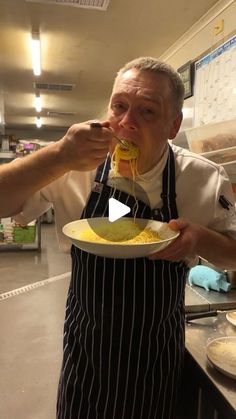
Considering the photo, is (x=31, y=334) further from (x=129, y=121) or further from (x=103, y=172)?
(x=129, y=121)

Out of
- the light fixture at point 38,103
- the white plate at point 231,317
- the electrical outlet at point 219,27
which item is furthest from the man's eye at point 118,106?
the light fixture at point 38,103

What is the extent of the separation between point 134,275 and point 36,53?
4435 millimetres

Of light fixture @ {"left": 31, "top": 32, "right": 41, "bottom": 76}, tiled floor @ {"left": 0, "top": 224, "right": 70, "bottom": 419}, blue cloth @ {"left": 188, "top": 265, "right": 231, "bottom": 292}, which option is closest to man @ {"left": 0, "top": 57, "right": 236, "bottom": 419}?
blue cloth @ {"left": 188, "top": 265, "right": 231, "bottom": 292}

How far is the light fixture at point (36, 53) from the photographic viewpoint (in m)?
4.20

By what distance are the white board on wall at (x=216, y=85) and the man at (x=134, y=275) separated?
160cm

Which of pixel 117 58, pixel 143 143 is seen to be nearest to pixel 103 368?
pixel 143 143

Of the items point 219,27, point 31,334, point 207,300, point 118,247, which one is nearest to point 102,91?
point 219,27

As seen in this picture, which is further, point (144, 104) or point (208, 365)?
A: point (208, 365)

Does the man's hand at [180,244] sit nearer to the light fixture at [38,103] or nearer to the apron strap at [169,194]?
the apron strap at [169,194]

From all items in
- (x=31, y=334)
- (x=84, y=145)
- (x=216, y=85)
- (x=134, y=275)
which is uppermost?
(x=216, y=85)

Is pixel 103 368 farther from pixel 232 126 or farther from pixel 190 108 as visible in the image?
A: pixel 190 108

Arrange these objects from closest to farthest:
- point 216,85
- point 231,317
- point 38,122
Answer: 1. point 231,317
2. point 216,85
3. point 38,122

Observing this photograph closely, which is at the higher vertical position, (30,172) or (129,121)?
(129,121)

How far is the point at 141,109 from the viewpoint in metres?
1.09
